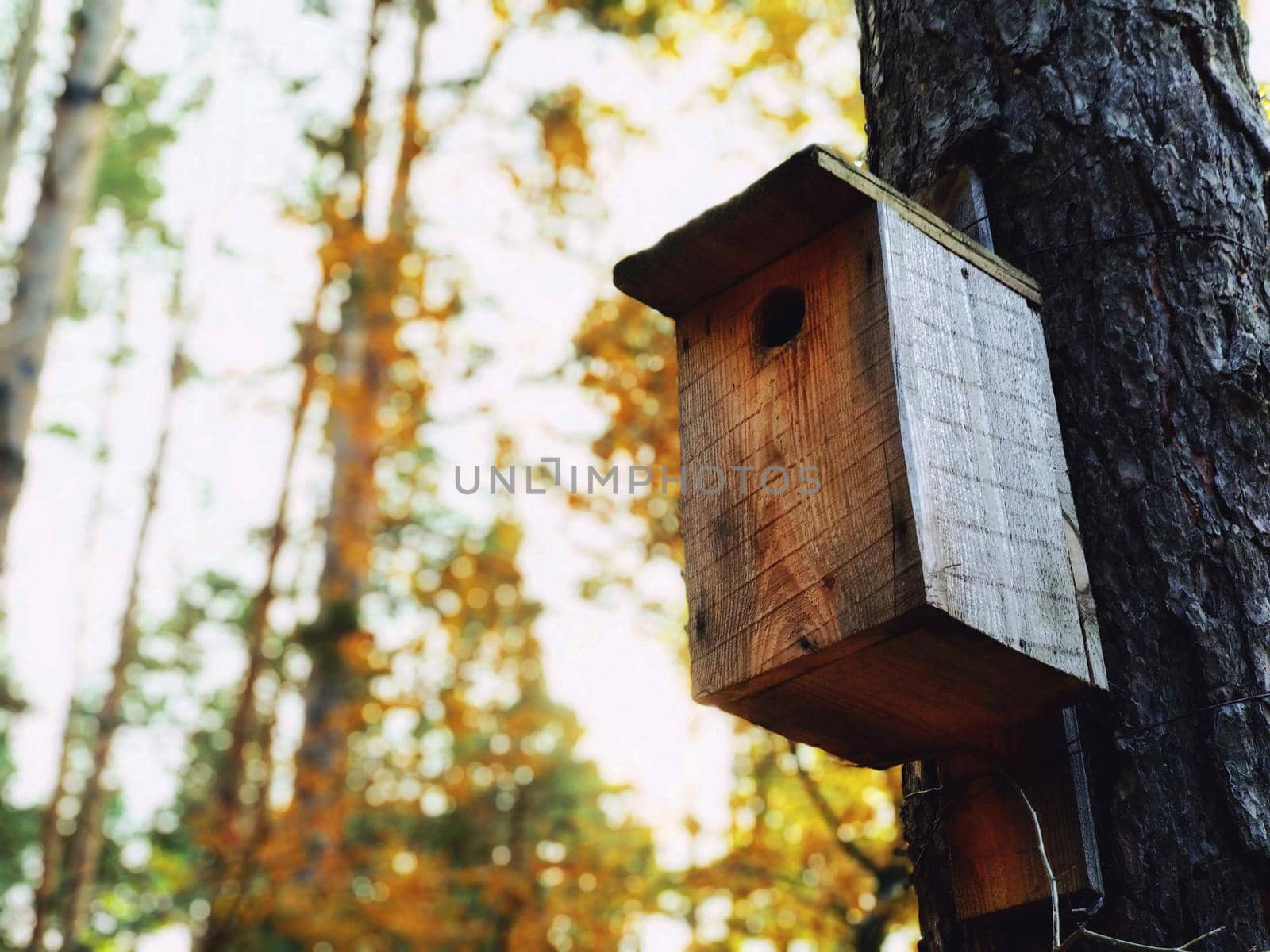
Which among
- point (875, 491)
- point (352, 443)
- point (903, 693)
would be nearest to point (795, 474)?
point (875, 491)

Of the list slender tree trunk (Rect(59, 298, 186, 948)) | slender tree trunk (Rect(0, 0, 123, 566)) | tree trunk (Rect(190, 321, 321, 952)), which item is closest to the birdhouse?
slender tree trunk (Rect(0, 0, 123, 566))

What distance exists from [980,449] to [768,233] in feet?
1.66

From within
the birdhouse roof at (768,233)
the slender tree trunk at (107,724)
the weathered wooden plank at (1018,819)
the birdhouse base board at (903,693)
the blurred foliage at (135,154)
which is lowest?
the weathered wooden plank at (1018,819)

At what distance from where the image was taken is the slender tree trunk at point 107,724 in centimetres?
1135

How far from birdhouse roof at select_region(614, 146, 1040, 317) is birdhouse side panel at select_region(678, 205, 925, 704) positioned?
0.03 meters

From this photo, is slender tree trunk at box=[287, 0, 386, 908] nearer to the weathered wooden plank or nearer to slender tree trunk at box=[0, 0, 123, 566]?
slender tree trunk at box=[0, 0, 123, 566]

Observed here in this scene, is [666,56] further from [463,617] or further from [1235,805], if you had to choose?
[1235,805]

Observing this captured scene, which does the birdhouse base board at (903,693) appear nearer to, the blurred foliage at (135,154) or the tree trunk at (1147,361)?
the tree trunk at (1147,361)

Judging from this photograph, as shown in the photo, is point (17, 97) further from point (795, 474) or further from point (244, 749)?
point (795, 474)

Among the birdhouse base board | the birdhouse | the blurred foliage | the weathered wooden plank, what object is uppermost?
the blurred foliage

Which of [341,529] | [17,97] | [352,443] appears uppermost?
[17,97]

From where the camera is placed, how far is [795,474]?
5.77ft

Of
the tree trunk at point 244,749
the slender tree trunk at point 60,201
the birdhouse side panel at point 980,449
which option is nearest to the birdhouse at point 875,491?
the birdhouse side panel at point 980,449

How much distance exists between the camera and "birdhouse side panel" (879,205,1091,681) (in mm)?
1545
